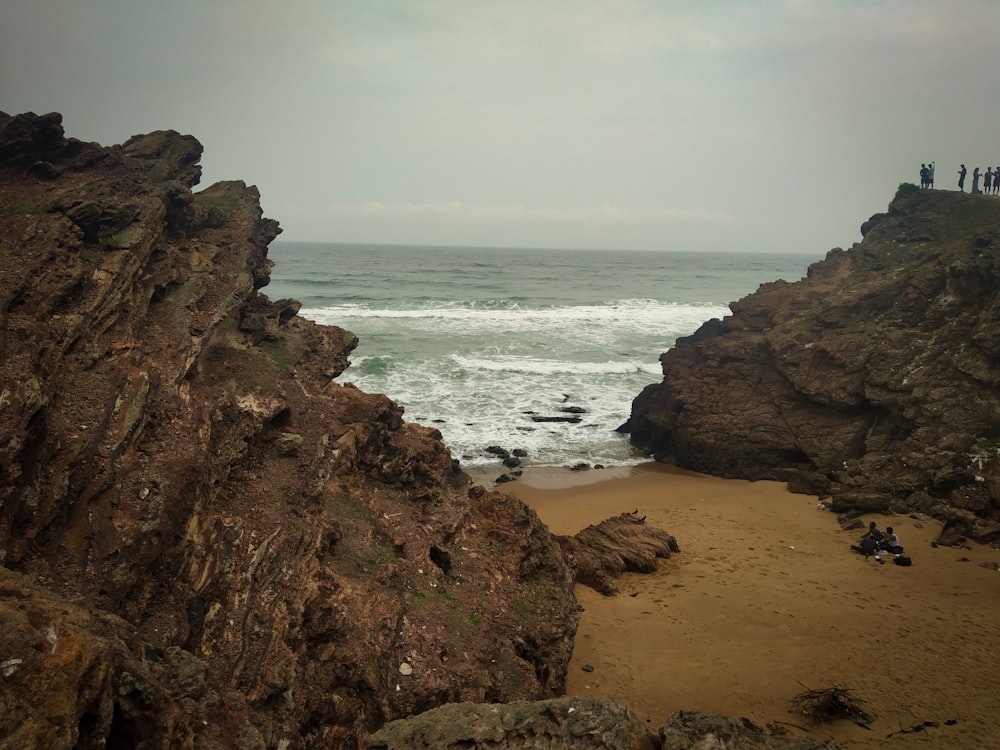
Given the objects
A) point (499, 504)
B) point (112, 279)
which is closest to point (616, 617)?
point (499, 504)

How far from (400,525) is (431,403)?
1711 centimetres

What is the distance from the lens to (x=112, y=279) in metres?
10.2

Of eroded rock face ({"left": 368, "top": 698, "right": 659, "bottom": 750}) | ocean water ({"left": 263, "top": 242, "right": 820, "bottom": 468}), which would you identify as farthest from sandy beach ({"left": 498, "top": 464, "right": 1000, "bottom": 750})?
ocean water ({"left": 263, "top": 242, "right": 820, "bottom": 468})

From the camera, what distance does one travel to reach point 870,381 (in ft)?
64.2

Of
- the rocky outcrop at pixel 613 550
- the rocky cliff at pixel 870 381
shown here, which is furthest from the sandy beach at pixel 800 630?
the rocky cliff at pixel 870 381

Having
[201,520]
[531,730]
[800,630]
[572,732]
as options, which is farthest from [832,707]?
[201,520]

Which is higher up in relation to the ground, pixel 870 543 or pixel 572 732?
pixel 572 732

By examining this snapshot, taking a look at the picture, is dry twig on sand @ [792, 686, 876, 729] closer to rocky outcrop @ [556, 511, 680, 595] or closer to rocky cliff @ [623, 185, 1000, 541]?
rocky outcrop @ [556, 511, 680, 595]

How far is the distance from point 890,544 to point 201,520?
14.4m

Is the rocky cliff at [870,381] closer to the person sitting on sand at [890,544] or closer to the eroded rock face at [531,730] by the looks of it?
the person sitting on sand at [890,544]

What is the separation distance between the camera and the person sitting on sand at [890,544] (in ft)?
47.0

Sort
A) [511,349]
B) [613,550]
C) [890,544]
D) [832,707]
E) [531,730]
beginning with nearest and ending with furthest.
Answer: [531,730], [832,707], [613,550], [890,544], [511,349]

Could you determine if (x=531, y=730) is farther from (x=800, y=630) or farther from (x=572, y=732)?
(x=800, y=630)

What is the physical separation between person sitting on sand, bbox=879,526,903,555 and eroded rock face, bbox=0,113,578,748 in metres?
7.96
